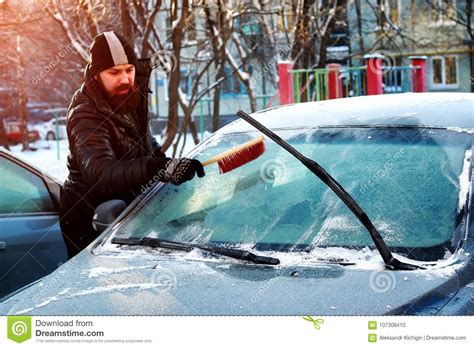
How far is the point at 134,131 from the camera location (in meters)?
3.98

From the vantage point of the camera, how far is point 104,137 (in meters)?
3.71

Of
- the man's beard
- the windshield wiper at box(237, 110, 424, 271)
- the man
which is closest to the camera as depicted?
the windshield wiper at box(237, 110, 424, 271)

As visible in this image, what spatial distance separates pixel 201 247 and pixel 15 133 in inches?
1227

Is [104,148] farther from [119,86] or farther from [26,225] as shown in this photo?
[26,225]

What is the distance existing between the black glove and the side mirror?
0.21m

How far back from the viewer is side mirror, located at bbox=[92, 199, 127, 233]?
321 cm

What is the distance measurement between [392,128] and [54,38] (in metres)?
17.4

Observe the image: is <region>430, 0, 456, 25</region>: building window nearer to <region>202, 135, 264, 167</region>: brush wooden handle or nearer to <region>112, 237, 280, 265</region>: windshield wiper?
<region>202, 135, 264, 167</region>: brush wooden handle

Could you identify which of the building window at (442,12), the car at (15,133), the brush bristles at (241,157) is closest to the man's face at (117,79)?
the brush bristles at (241,157)

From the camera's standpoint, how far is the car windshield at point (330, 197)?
2.62m

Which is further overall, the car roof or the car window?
the car window

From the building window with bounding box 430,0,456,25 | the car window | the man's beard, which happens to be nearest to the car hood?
the man's beard

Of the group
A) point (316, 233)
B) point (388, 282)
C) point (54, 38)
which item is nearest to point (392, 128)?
point (316, 233)

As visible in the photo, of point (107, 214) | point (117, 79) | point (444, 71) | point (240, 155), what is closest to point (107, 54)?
point (117, 79)
